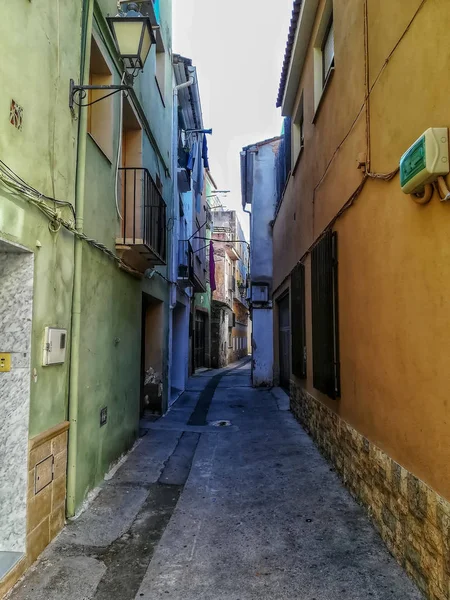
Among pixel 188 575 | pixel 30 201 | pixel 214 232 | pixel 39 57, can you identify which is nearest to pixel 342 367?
pixel 188 575

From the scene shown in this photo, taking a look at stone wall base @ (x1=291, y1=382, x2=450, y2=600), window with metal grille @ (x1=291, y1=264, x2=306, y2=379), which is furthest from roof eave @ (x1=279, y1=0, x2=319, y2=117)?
stone wall base @ (x1=291, y1=382, x2=450, y2=600)

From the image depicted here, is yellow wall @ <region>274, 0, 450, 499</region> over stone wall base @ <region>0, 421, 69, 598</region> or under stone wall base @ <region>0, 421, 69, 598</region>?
over

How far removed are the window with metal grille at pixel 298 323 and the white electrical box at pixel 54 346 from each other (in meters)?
4.82

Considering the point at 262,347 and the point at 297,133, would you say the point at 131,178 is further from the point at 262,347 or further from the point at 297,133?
the point at 262,347

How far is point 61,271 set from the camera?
157 inches

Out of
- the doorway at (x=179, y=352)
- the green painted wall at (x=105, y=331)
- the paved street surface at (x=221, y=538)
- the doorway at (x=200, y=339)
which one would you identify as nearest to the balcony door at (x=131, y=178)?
the green painted wall at (x=105, y=331)

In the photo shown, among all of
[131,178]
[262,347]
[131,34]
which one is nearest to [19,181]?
[131,34]

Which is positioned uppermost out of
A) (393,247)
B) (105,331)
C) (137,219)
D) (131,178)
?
(131,178)

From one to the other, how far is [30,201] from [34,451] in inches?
71.8

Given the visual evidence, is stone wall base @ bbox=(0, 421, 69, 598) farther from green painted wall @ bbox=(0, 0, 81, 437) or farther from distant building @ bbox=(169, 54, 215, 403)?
distant building @ bbox=(169, 54, 215, 403)

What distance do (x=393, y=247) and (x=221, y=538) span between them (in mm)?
2751

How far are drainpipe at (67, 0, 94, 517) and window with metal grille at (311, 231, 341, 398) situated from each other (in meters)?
2.90

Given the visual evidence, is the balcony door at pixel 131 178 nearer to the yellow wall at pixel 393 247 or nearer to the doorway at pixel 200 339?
the yellow wall at pixel 393 247

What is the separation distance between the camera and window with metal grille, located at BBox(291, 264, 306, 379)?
8.02 metres
